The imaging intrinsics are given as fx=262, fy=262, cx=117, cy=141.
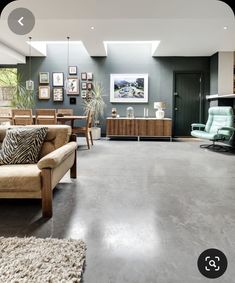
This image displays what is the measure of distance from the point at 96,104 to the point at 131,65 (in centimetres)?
167

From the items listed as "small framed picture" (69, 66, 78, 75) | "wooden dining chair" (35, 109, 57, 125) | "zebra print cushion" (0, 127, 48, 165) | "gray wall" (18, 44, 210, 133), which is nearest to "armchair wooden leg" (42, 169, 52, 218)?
"zebra print cushion" (0, 127, 48, 165)

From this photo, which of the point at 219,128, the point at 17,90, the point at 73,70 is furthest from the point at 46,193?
the point at 73,70

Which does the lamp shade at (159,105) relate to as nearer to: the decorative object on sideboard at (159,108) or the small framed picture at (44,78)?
the decorative object on sideboard at (159,108)

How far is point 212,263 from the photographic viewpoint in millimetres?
1626

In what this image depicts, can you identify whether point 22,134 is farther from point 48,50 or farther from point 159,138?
point 48,50

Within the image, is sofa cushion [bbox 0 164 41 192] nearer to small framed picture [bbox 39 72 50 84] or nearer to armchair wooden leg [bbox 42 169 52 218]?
armchair wooden leg [bbox 42 169 52 218]

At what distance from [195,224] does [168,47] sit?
5.88 metres

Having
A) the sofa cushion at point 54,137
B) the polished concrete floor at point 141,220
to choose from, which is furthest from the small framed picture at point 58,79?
the sofa cushion at point 54,137

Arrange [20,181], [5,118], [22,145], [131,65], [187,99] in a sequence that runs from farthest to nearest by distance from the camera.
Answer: [187,99] < [131,65] < [5,118] < [22,145] < [20,181]

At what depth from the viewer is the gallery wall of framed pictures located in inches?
327

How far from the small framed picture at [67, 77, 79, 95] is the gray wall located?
267 millimetres

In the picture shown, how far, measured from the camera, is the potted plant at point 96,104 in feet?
26.0

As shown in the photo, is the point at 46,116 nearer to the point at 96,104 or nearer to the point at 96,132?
the point at 96,132

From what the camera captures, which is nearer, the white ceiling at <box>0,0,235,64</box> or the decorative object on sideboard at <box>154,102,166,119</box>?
the white ceiling at <box>0,0,235,64</box>
